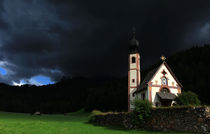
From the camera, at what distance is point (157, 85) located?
4012 cm

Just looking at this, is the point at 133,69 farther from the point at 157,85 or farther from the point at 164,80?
the point at 157,85

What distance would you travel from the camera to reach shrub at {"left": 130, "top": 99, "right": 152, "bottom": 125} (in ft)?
63.6

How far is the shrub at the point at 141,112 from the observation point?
63.6 ft

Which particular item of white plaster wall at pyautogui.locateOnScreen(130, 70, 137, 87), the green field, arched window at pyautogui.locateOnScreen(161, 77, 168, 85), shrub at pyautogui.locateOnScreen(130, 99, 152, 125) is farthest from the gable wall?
shrub at pyautogui.locateOnScreen(130, 99, 152, 125)

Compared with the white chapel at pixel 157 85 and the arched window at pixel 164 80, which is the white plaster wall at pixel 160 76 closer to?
the white chapel at pixel 157 85

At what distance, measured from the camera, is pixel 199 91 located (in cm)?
6519

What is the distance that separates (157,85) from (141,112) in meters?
21.7

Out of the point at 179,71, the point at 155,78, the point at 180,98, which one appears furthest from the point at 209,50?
the point at 180,98

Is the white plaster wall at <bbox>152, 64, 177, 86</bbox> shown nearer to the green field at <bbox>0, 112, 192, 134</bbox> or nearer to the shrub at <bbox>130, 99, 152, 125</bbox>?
the green field at <bbox>0, 112, 192, 134</bbox>

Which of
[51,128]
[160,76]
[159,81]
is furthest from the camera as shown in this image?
[160,76]

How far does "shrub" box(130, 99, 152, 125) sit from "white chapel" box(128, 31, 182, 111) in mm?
15724

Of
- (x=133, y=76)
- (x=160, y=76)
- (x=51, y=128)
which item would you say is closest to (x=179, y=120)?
(x=51, y=128)

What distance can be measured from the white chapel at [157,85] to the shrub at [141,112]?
51.6ft

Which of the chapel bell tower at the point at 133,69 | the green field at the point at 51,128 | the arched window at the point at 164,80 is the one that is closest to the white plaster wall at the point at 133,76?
the chapel bell tower at the point at 133,69
